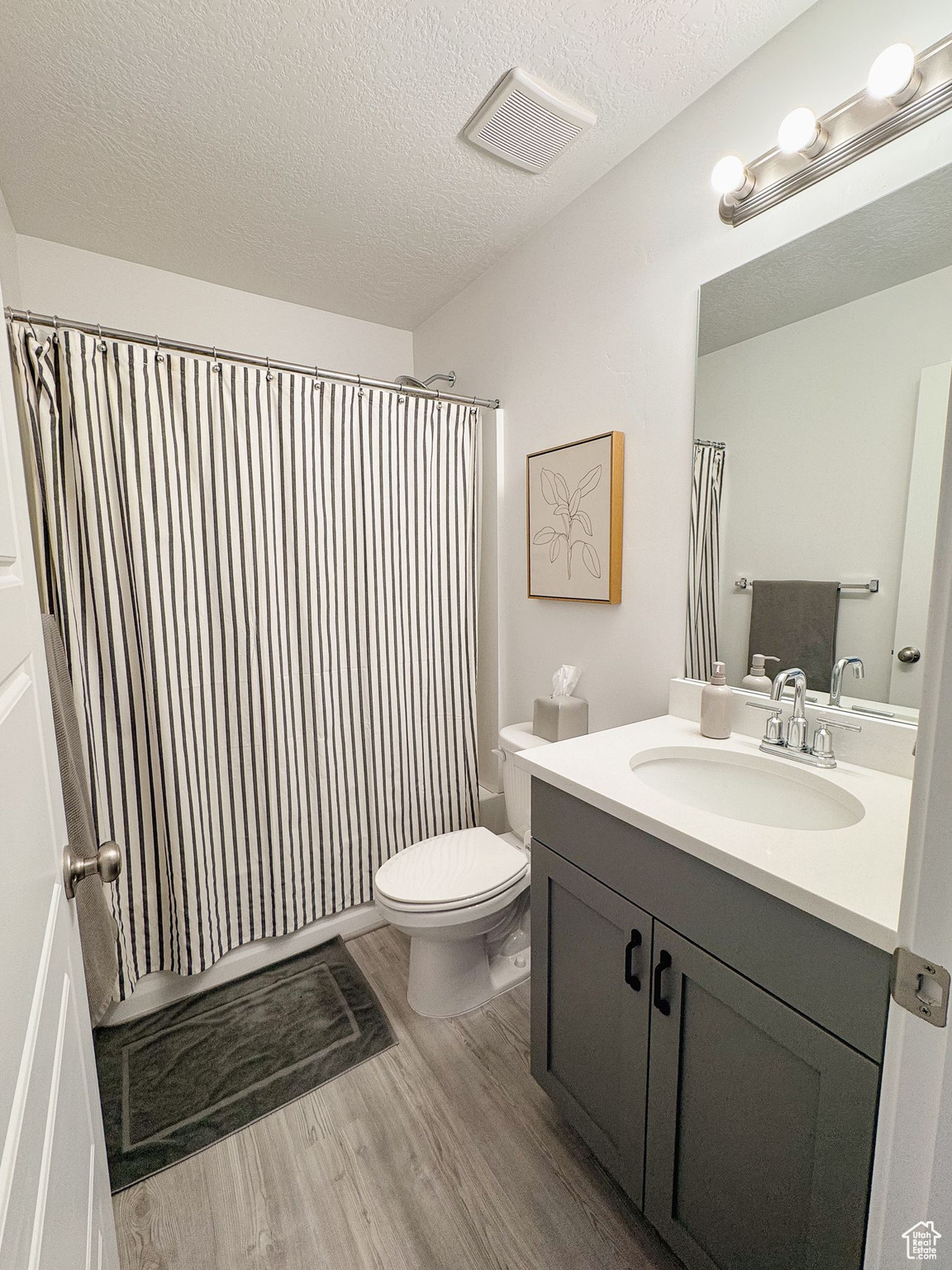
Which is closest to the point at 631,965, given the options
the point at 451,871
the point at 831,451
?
the point at 451,871

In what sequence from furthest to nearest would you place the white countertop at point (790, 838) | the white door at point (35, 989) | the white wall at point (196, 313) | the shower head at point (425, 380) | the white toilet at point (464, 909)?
1. the shower head at point (425, 380)
2. the white wall at point (196, 313)
3. the white toilet at point (464, 909)
4. the white countertop at point (790, 838)
5. the white door at point (35, 989)

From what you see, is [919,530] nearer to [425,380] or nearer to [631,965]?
[631,965]

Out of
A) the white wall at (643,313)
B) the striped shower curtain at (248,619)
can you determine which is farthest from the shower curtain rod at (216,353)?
the white wall at (643,313)

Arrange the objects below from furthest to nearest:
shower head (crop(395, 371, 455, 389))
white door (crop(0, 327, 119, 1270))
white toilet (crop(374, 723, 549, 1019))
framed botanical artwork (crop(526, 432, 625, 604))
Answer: shower head (crop(395, 371, 455, 389))
framed botanical artwork (crop(526, 432, 625, 604))
white toilet (crop(374, 723, 549, 1019))
white door (crop(0, 327, 119, 1270))

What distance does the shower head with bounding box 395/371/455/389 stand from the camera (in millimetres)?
2154

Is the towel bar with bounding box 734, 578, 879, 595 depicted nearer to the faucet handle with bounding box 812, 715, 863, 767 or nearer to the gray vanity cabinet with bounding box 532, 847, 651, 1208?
the faucet handle with bounding box 812, 715, 863, 767

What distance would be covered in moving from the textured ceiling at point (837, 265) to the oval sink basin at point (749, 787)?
3.19ft

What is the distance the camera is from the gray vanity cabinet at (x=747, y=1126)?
2.38ft

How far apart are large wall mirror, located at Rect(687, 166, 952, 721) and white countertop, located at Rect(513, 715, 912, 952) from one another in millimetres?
240

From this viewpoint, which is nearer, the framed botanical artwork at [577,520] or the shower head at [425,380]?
the framed botanical artwork at [577,520]

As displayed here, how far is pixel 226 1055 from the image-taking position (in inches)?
61.2

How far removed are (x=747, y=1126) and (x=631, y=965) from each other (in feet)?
0.85

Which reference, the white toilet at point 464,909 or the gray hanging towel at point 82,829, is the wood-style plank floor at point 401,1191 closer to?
the white toilet at point 464,909

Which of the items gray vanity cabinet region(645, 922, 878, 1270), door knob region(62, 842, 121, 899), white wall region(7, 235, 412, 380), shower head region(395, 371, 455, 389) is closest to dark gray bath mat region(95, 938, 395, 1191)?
gray vanity cabinet region(645, 922, 878, 1270)
